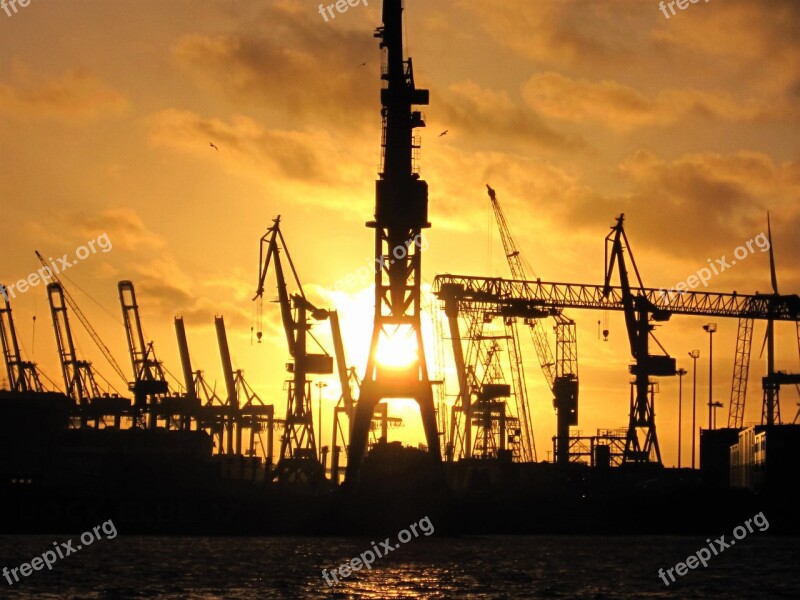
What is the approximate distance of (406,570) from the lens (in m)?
80.6

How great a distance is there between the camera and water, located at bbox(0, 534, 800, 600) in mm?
68812

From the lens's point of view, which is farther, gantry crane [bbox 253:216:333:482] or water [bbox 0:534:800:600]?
gantry crane [bbox 253:216:333:482]

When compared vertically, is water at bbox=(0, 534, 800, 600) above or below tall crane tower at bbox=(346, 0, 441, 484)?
below

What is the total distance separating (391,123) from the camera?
110 metres

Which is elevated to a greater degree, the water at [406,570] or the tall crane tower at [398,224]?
the tall crane tower at [398,224]

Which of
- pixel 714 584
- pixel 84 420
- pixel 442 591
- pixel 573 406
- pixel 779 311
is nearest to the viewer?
pixel 442 591

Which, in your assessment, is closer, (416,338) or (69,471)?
(416,338)

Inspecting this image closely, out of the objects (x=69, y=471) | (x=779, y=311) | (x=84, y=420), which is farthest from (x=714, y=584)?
(x=84, y=420)

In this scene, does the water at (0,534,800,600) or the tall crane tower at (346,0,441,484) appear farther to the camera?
the tall crane tower at (346,0,441,484)

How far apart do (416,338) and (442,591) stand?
41825 millimetres

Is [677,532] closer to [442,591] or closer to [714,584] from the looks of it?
[714,584]

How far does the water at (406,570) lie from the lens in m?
68.8

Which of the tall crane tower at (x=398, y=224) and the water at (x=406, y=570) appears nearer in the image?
the water at (x=406, y=570)

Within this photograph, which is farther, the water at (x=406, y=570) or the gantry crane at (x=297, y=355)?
the gantry crane at (x=297, y=355)
